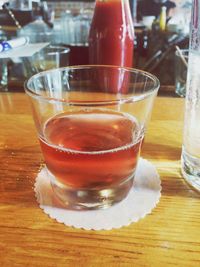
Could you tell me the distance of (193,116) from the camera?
1.50 feet

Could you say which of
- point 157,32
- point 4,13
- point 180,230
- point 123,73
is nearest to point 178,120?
point 123,73

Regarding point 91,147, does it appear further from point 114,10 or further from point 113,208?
point 114,10

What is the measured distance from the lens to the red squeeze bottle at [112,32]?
838 millimetres

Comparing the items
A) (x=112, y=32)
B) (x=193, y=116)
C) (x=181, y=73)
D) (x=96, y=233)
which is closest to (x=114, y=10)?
(x=112, y=32)

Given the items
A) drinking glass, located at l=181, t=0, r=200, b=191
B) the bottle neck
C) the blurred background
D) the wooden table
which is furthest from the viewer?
the blurred background

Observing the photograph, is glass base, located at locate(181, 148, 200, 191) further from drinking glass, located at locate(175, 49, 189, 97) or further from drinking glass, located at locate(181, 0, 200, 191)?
drinking glass, located at locate(175, 49, 189, 97)

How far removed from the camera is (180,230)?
363 mm

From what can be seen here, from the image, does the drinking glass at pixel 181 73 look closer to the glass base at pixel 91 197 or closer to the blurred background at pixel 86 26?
the blurred background at pixel 86 26

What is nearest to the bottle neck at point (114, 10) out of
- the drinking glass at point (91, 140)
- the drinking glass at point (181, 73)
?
the drinking glass at point (181, 73)

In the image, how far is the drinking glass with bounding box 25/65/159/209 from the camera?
38 centimetres

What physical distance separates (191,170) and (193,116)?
6 centimetres

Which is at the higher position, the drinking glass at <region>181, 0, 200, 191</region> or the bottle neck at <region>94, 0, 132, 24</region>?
the bottle neck at <region>94, 0, 132, 24</region>

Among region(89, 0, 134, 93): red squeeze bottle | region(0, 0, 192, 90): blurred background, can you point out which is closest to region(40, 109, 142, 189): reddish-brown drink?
region(89, 0, 134, 93): red squeeze bottle

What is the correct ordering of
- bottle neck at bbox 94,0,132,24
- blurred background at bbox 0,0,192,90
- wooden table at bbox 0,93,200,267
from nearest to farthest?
wooden table at bbox 0,93,200,267 → bottle neck at bbox 94,0,132,24 → blurred background at bbox 0,0,192,90
